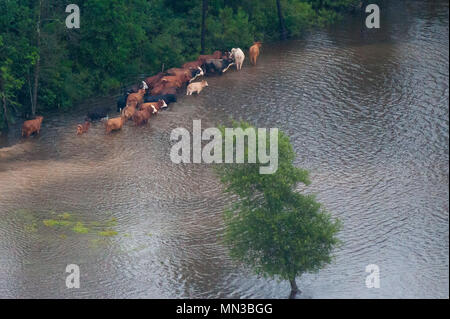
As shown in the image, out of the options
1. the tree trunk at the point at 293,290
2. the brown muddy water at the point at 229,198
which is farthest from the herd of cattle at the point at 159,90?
→ the tree trunk at the point at 293,290

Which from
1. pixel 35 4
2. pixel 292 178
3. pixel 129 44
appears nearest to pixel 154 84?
pixel 129 44

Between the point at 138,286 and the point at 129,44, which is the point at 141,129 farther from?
the point at 138,286

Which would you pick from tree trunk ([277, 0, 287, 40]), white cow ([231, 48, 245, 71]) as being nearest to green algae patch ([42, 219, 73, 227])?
white cow ([231, 48, 245, 71])

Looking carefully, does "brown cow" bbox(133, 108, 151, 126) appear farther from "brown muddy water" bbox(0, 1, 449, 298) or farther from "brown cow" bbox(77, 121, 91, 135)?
"brown cow" bbox(77, 121, 91, 135)

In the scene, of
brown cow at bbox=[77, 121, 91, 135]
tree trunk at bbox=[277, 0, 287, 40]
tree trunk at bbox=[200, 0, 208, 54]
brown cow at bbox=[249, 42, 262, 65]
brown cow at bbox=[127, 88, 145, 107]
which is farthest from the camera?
tree trunk at bbox=[277, 0, 287, 40]

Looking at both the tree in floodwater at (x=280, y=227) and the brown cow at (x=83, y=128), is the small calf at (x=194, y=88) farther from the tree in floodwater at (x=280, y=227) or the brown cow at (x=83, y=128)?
the tree in floodwater at (x=280, y=227)
